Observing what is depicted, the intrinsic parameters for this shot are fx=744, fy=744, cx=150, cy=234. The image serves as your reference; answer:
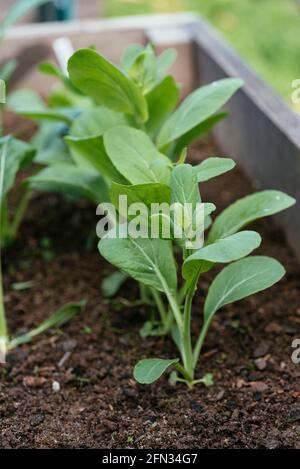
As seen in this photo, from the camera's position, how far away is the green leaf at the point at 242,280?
1.31m

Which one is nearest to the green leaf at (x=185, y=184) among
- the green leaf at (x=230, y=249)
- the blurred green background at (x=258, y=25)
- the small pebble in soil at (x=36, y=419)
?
the green leaf at (x=230, y=249)

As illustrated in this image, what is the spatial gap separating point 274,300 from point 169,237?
0.48m

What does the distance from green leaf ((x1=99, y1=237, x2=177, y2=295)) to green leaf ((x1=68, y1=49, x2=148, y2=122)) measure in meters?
0.31

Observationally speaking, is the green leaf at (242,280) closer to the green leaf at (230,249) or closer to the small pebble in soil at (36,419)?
the green leaf at (230,249)

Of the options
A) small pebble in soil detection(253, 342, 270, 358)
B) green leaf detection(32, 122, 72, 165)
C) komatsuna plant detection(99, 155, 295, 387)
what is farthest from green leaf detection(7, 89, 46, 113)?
small pebble in soil detection(253, 342, 270, 358)

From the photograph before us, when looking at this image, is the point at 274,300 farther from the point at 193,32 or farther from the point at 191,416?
the point at 193,32

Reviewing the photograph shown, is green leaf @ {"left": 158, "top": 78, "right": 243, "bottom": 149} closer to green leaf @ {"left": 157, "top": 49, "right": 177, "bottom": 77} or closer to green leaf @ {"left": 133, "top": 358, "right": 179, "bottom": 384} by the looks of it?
green leaf @ {"left": 157, "top": 49, "right": 177, "bottom": 77}

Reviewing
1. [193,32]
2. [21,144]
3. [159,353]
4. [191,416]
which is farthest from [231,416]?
[193,32]

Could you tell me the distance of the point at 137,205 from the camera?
1276 mm

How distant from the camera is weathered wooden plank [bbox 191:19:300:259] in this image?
5.66 ft

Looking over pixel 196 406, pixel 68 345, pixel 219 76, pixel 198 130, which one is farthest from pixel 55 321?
pixel 219 76

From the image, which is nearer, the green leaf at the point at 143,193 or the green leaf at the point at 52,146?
the green leaf at the point at 143,193

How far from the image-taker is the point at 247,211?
140 cm

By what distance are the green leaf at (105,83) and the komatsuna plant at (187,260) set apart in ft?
0.41
